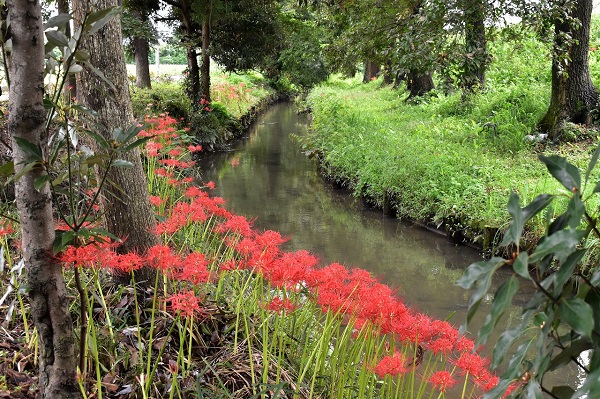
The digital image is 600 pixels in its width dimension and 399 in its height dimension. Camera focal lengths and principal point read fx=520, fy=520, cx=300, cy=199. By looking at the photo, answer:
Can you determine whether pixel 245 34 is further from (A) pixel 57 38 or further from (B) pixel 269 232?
(A) pixel 57 38

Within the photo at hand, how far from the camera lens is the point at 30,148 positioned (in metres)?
1.30

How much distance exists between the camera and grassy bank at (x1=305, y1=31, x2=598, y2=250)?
6336 mm

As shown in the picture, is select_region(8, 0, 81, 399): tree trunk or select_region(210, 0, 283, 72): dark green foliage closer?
select_region(8, 0, 81, 399): tree trunk

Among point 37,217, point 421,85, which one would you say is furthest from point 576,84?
point 37,217

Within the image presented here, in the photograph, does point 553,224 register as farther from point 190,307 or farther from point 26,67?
point 190,307

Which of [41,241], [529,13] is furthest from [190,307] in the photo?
[529,13]

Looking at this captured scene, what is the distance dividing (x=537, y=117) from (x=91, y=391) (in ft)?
27.7

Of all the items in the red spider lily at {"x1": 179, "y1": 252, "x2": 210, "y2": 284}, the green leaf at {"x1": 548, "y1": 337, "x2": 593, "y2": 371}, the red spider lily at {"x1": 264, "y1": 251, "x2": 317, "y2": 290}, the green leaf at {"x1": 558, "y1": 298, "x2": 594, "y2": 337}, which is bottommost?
the red spider lily at {"x1": 264, "y1": 251, "x2": 317, "y2": 290}

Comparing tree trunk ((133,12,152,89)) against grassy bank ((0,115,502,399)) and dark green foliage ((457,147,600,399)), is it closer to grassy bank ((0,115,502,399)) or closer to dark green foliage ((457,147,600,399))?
grassy bank ((0,115,502,399))

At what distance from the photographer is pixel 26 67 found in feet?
4.49

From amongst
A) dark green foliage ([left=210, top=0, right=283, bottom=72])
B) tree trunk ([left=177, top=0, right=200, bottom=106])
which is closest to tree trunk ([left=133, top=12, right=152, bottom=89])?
tree trunk ([left=177, top=0, right=200, bottom=106])

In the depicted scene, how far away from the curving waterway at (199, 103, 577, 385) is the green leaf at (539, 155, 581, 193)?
9.66 feet

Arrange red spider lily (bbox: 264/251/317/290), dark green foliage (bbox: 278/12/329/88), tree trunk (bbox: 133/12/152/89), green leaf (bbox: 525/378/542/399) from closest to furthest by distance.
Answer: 1. green leaf (bbox: 525/378/542/399)
2. red spider lily (bbox: 264/251/317/290)
3. tree trunk (bbox: 133/12/152/89)
4. dark green foliage (bbox: 278/12/329/88)

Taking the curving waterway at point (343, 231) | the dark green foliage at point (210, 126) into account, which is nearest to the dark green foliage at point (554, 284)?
the curving waterway at point (343, 231)
